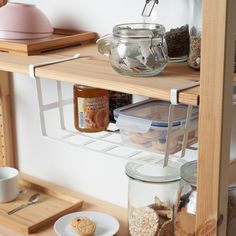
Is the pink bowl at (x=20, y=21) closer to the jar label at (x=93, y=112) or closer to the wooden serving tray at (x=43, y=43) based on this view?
the wooden serving tray at (x=43, y=43)

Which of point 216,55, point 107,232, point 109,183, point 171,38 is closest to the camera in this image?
point 216,55

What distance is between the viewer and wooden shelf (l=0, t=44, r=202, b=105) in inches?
38.4

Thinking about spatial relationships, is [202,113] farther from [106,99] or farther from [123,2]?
[123,2]

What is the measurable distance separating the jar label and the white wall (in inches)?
9.1

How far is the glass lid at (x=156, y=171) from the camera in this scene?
1.29 m

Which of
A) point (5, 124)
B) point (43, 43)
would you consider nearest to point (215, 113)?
point (43, 43)

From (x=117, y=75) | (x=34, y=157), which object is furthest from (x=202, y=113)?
(x=34, y=157)

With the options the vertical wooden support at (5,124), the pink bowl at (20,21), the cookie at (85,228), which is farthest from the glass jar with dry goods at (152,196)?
the vertical wooden support at (5,124)

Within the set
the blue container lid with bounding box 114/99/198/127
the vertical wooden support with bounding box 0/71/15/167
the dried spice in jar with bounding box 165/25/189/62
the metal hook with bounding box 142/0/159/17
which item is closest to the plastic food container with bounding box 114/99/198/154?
the blue container lid with bounding box 114/99/198/127

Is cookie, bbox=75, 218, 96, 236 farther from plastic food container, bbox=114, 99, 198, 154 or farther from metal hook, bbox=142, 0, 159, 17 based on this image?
metal hook, bbox=142, 0, 159, 17

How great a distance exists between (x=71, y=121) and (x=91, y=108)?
0.33 metres

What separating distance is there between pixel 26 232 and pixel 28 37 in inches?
19.2

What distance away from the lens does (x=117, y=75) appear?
108cm

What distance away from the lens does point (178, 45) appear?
1.20 m
